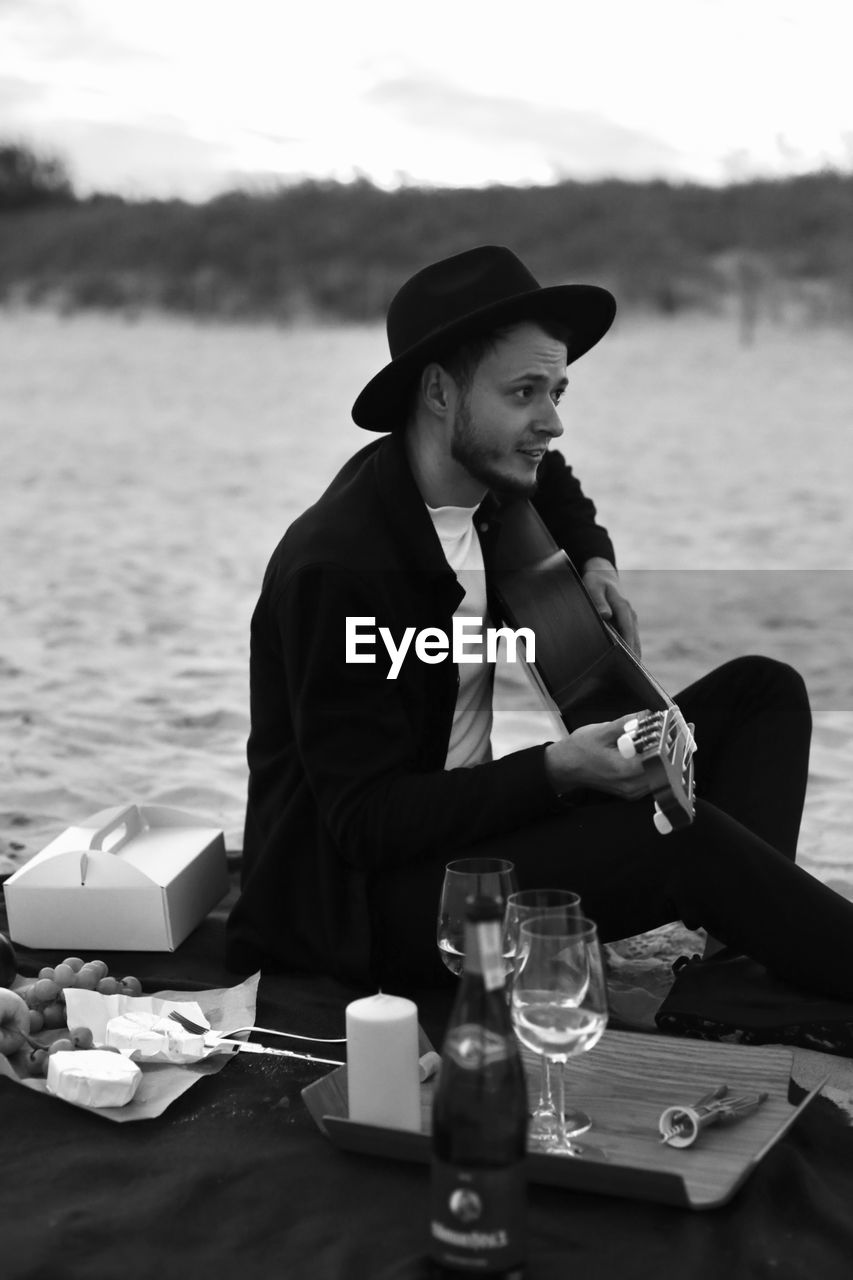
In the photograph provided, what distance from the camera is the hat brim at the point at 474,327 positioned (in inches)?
96.8

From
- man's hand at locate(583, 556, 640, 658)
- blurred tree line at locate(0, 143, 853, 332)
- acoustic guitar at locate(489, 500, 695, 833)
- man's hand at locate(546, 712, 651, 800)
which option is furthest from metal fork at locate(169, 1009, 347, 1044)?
blurred tree line at locate(0, 143, 853, 332)

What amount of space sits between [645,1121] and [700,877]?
0.43m

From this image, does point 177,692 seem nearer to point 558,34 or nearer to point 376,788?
point 376,788

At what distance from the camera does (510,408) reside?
2.54 m

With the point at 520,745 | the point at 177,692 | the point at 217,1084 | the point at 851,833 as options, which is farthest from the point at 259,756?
the point at 177,692

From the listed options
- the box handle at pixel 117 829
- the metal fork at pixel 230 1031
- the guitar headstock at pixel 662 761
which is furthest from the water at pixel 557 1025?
the box handle at pixel 117 829

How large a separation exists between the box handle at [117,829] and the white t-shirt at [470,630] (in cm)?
72

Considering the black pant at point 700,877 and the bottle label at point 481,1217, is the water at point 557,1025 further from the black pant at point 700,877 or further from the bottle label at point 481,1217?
the black pant at point 700,877

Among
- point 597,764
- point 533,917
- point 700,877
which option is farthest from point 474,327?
point 533,917

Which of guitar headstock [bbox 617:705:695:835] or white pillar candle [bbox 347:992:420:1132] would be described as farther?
guitar headstock [bbox 617:705:695:835]

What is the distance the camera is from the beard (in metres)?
2.55

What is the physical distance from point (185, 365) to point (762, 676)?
17701 millimetres

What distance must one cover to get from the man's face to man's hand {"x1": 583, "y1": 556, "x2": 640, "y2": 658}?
14.3 inches

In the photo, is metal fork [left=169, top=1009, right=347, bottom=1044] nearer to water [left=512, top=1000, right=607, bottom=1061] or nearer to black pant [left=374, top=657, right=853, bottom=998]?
black pant [left=374, top=657, right=853, bottom=998]
